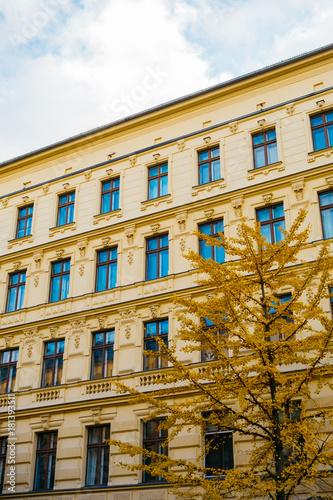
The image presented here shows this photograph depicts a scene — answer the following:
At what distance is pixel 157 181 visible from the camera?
26469mm

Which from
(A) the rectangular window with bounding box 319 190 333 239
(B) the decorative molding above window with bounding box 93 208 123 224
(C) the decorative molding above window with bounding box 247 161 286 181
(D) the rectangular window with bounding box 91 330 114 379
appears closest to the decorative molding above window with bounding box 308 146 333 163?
(C) the decorative molding above window with bounding box 247 161 286 181

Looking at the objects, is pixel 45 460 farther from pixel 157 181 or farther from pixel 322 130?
pixel 322 130

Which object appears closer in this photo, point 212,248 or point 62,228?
point 212,248

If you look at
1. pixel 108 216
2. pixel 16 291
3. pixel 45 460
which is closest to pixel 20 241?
pixel 16 291

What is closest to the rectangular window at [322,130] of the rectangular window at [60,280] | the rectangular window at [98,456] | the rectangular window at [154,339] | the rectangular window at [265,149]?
the rectangular window at [265,149]

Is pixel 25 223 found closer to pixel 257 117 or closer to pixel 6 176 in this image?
pixel 6 176

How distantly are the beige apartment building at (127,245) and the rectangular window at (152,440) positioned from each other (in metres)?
0.21

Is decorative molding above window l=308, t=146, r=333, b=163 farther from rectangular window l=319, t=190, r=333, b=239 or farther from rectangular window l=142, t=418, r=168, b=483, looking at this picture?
rectangular window l=142, t=418, r=168, b=483

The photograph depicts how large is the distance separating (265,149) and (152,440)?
12.3 meters

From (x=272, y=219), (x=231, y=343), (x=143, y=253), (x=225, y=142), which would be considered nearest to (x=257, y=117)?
(x=225, y=142)

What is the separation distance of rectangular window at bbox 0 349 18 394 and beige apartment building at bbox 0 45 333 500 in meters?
0.06

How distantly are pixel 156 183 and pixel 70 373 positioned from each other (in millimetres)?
9068

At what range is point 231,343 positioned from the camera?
1522cm

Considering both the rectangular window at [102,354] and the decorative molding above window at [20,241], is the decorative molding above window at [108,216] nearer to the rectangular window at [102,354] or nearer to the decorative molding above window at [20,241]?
the decorative molding above window at [20,241]
